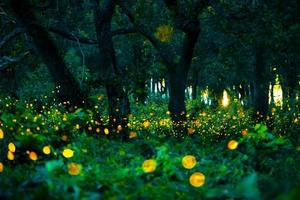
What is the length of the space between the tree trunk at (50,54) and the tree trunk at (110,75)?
98 cm

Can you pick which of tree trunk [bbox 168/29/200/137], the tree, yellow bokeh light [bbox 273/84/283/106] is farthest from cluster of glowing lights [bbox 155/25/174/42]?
yellow bokeh light [bbox 273/84/283/106]

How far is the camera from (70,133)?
7344 mm

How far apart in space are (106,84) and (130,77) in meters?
0.63

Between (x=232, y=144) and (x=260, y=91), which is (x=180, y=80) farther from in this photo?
(x=232, y=144)

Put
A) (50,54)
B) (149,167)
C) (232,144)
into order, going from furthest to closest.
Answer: (50,54), (232,144), (149,167)


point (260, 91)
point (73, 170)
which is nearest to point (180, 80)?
point (260, 91)

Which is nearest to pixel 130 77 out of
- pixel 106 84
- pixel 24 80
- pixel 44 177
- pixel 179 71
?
pixel 106 84

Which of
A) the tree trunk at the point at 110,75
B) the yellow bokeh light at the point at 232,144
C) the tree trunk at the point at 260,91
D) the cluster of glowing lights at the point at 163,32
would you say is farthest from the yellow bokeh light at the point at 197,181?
the tree trunk at the point at 260,91

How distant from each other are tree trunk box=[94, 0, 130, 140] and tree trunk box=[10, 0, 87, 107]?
983mm

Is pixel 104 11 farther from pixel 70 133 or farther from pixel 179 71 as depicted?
pixel 70 133

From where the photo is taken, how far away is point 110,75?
12.0 m

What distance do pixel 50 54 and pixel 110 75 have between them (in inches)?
73.6

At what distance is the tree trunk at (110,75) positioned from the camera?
11.7 meters

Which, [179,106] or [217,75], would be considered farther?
[217,75]
